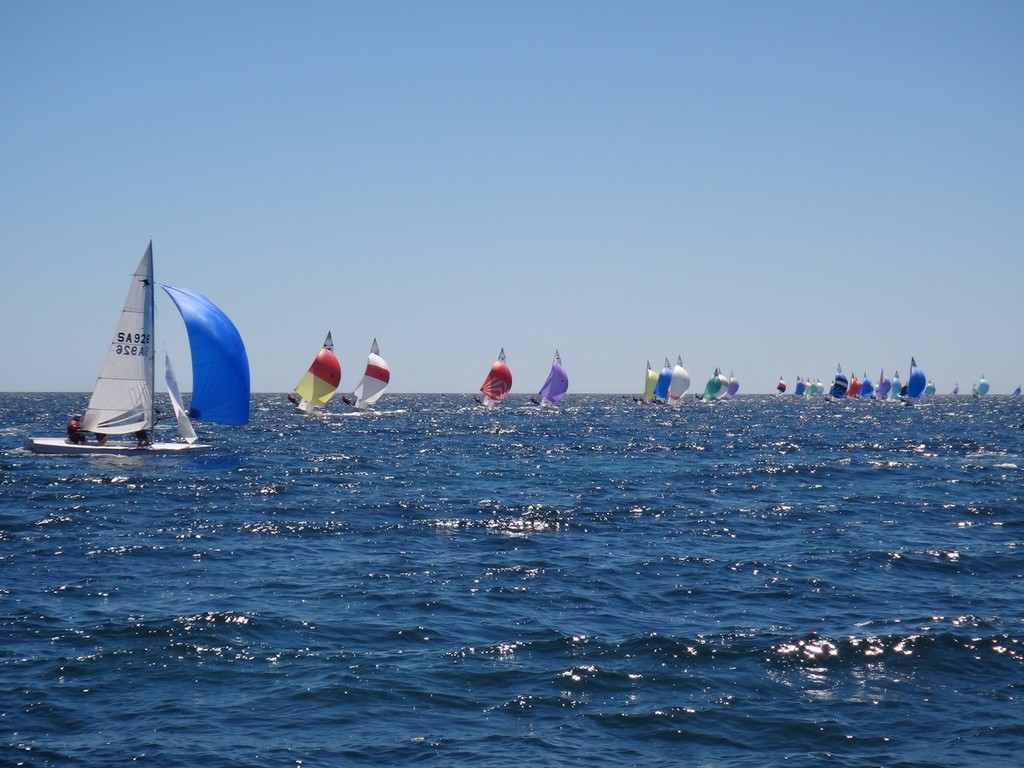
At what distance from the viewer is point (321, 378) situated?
Answer: 265ft

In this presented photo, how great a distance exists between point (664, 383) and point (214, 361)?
98601 mm

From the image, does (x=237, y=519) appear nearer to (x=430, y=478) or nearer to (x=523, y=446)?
(x=430, y=478)

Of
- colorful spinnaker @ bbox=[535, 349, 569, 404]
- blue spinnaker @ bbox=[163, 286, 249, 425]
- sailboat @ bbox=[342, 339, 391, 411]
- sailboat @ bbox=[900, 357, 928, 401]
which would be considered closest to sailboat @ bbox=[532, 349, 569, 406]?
colorful spinnaker @ bbox=[535, 349, 569, 404]

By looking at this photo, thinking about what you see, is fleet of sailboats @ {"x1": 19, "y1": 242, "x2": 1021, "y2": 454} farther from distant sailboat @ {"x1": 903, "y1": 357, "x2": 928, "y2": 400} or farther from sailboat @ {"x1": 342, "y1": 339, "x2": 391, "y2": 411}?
distant sailboat @ {"x1": 903, "y1": 357, "x2": 928, "y2": 400}

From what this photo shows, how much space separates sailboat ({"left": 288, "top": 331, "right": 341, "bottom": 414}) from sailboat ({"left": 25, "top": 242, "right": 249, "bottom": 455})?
3727 centimetres

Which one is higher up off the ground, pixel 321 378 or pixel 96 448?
pixel 321 378

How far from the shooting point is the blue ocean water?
10859 mm

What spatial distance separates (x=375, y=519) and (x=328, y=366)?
55148mm

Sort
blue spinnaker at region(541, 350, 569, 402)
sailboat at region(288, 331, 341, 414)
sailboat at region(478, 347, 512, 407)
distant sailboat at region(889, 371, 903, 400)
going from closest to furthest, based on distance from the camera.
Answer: sailboat at region(288, 331, 341, 414) → sailboat at region(478, 347, 512, 407) → blue spinnaker at region(541, 350, 569, 402) → distant sailboat at region(889, 371, 903, 400)

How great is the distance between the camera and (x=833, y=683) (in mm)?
12836

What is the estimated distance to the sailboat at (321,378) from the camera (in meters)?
79.3

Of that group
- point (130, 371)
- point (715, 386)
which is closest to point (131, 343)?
point (130, 371)

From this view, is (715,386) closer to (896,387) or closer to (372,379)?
(896,387)

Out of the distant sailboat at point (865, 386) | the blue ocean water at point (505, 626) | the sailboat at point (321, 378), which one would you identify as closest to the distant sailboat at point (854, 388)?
the distant sailboat at point (865, 386)
